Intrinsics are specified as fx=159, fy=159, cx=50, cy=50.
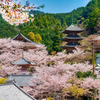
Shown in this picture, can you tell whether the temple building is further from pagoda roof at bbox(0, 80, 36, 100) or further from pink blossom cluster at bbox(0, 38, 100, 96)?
pagoda roof at bbox(0, 80, 36, 100)

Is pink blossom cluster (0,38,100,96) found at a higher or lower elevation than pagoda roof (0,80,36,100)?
lower

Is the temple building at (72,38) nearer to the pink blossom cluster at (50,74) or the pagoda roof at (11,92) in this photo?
the pink blossom cluster at (50,74)

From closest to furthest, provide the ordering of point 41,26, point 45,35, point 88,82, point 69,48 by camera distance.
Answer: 1. point 88,82
2. point 69,48
3. point 45,35
4. point 41,26

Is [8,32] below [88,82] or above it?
above

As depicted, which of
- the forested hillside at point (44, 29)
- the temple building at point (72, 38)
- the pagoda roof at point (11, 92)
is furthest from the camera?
the forested hillside at point (44, 29)

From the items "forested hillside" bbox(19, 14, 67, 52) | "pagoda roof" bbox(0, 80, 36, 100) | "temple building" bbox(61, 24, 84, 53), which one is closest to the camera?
"pagoda roof" bbox(0, 80, 36, 100)

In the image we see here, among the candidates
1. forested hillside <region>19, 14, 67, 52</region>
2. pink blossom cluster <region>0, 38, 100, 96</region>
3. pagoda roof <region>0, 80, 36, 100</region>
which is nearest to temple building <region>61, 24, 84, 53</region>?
pink blossom cluster <region>0, 38, 100, 96</region>

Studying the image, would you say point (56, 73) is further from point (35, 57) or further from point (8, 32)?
point (8, 32)

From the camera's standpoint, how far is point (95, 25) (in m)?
31.9

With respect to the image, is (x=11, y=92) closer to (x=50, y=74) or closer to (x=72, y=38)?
(x=50, y=74)

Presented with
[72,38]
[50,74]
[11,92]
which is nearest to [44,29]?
[72,38]

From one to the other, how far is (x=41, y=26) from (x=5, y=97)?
1674 inches

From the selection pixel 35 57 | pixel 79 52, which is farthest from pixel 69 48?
pixel 35 57

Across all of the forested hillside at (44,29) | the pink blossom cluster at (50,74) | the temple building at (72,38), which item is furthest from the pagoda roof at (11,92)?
the forested hillside at (44,29)
